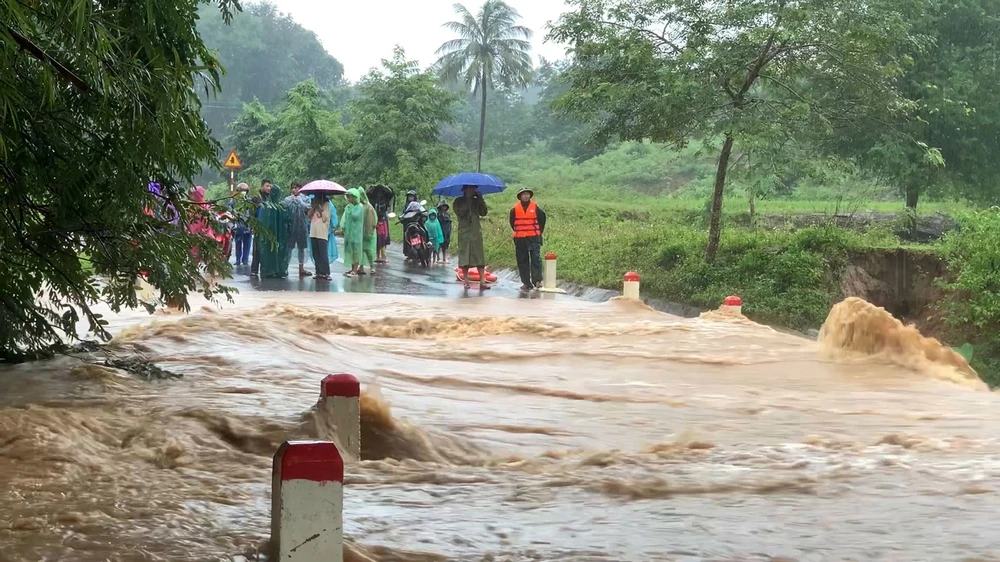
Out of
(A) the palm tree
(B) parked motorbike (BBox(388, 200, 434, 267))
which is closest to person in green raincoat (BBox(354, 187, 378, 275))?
(B) parked motorbike (BBox(388, 200, 434, 267))

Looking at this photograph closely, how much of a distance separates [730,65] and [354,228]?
282 inches

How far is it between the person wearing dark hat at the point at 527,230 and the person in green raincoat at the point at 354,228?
3.27m

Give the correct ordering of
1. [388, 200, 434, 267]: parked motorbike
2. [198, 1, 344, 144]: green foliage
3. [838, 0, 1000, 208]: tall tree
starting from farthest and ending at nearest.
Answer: [198, 1, 344, 144]: green foliage → [388, 200, 434, 267]: parked motorbike → [838, 0, 1000, 208]: tall tree

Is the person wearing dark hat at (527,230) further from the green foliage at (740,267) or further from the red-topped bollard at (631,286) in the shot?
the red-topped bollard at (631,286)

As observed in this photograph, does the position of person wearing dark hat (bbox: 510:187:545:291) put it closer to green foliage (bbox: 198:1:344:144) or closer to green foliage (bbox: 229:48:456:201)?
green foliage (bbox: 229:48:456:201)

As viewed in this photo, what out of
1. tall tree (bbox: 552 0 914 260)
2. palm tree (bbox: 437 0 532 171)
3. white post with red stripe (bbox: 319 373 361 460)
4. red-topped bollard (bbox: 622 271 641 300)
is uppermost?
palm tree (bbox: 437 0 532 171)

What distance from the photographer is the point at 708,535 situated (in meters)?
3.82

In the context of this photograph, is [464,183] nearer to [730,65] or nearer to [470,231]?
[470,231]

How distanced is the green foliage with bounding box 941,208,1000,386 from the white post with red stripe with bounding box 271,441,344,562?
39.1ft

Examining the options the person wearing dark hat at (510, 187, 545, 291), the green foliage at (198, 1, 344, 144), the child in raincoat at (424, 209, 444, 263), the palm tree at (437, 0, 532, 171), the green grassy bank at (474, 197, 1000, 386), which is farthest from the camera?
the green foliage at (198, 1, 344, 144)

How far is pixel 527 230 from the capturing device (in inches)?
639

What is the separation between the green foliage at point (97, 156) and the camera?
383 cm

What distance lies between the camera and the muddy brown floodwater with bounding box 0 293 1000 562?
145 inches

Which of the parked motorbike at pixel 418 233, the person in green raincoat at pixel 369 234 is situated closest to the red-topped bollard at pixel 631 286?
the person in green raincoat at pixel 369 234
